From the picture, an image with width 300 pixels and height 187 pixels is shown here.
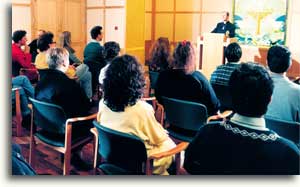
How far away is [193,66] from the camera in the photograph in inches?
120

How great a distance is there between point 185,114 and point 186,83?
27 cm

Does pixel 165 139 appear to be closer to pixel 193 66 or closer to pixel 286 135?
pixel 286 135

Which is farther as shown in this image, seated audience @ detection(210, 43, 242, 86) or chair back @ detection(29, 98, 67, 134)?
seated audience @ detection(210, 43, 242, 86)

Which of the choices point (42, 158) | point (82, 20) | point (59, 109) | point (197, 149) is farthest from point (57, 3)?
point (197, 149)

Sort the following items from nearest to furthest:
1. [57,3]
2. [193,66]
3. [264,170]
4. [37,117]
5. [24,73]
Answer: [264,170], [37,117], [193,66], [24,73], [57,3]

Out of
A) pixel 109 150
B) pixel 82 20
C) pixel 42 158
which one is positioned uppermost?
pixel 82 20

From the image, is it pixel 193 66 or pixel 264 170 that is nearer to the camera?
pixel 264 170

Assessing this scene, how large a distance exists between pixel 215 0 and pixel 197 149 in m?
7.87

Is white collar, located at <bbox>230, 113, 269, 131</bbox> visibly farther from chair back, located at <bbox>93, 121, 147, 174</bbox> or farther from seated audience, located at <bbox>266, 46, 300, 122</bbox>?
seated audience, located at <bbox>266, 46, 300, 122</bbox>

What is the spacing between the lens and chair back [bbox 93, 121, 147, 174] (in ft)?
6.57

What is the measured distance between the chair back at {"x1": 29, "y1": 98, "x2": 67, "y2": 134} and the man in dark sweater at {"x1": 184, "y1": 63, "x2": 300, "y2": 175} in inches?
50.3

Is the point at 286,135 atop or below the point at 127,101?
below

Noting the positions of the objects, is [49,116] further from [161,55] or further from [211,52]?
[211,52]

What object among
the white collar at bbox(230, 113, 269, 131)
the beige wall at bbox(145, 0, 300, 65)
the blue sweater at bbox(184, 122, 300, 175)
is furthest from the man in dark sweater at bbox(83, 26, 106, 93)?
the beige wall at bbox(145, 0, 300, 65)
